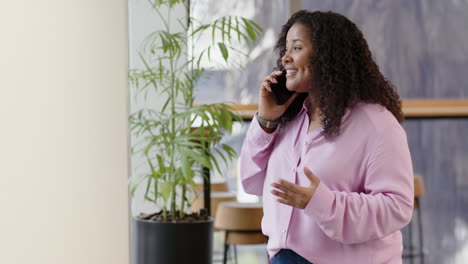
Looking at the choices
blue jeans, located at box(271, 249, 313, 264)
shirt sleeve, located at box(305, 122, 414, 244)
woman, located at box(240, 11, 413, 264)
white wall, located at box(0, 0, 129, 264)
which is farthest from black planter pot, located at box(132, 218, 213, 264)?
white wall, located at box(0, 0, 129, 264)

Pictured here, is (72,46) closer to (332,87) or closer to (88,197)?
(88,197)

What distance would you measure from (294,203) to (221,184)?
2979 millimetres

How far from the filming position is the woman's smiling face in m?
1.61

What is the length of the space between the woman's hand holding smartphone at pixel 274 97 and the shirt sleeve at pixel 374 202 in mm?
315

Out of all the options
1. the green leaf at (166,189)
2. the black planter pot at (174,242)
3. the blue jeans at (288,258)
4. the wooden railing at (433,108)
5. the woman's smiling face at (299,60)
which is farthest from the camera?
the wooden railing at (433,108)

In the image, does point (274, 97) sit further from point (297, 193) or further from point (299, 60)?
point (297, 193)

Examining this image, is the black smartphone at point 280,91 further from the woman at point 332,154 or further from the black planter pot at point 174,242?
the black planter pot at point 174,242

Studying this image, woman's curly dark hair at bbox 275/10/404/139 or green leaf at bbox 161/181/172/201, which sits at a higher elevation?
woman's curly dark hair at bbox 275/10/404/139

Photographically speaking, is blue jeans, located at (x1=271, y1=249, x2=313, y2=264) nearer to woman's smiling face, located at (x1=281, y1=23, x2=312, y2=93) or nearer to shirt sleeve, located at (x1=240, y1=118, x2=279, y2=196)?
shirt sleeve, located at (x1=240, y1=118, x2=279, y2=196)

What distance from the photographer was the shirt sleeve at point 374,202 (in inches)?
55.3

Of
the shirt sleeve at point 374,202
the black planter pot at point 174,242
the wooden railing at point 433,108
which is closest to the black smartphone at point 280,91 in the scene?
the shirt sleeve at point 374,202

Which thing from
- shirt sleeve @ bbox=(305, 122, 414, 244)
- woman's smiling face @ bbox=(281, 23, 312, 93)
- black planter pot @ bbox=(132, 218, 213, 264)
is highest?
woman's smiling face @ bbox=(281, 23, 312, 93)

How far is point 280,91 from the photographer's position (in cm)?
174

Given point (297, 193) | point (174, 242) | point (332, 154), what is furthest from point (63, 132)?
point (174, 242)
